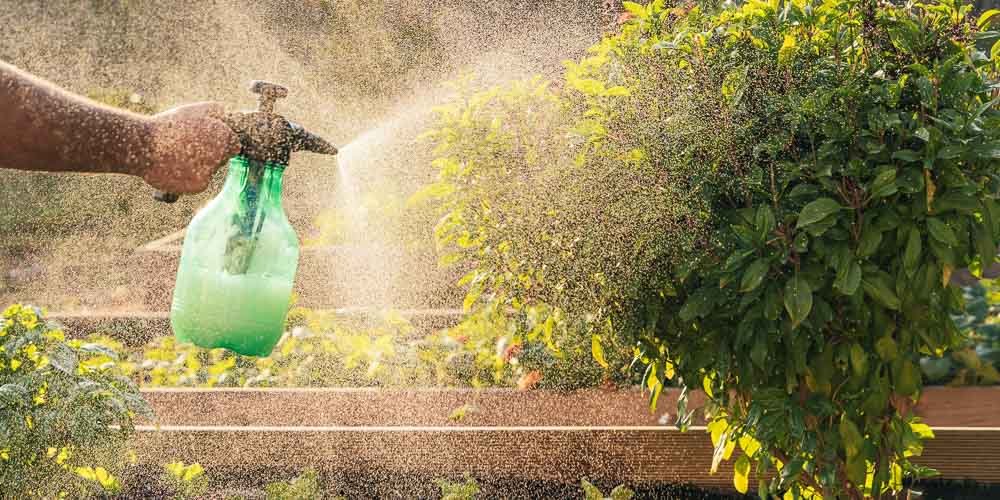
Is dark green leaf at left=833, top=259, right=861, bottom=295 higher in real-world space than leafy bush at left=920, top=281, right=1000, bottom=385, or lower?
higher

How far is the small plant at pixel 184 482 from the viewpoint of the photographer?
276 centimetres

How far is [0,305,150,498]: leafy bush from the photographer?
2.24 metres

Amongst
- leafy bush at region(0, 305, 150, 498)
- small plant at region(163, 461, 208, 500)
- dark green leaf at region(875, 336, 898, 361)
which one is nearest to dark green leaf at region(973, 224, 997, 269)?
dark green leaf at region(875, 336, 898, 361)

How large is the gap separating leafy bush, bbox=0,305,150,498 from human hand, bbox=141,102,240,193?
78 centimetres

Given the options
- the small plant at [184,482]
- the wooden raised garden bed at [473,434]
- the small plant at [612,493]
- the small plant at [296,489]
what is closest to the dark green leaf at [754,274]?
the small plant at [612,493]

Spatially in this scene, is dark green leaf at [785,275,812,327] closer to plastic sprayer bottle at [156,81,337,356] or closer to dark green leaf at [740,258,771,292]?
dark green leaf at [740,258,771,292]

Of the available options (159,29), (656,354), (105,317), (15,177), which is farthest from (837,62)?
(15,177)

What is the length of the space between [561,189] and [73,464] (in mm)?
1680

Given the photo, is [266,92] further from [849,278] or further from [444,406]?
[444,406]

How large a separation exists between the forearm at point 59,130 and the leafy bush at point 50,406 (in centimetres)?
71

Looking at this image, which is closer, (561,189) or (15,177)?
(561,189)

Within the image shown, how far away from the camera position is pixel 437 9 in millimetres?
6996

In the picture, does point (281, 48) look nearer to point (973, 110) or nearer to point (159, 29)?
point (159, 29)

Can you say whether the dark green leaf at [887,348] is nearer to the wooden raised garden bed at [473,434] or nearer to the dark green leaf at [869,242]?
the dark green leaf at [869,242]
